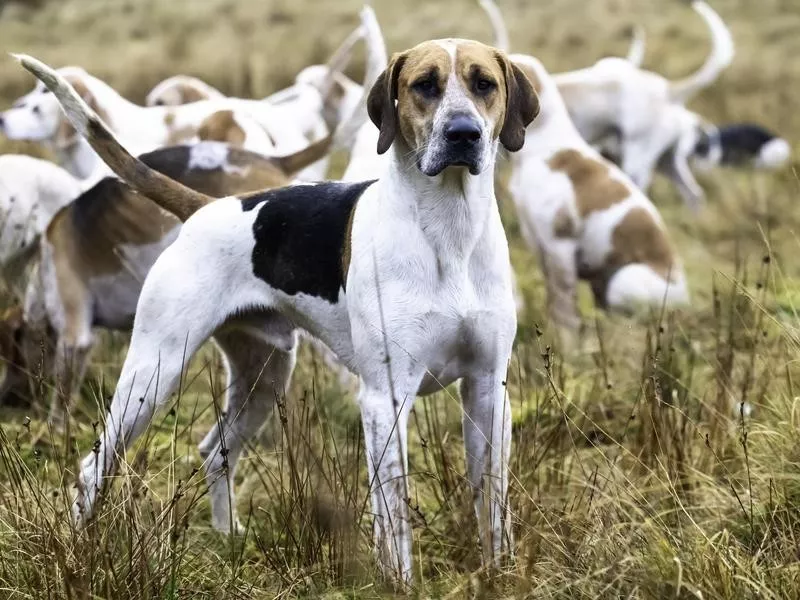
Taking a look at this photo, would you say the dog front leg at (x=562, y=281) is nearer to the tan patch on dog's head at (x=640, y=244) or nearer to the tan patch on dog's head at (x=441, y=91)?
the tan patch on dog's head at (x=640, y=244)

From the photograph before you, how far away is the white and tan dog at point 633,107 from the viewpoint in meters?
10.6

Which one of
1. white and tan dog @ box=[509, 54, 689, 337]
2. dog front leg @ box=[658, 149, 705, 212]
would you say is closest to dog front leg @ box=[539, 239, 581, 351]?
white and tan dog @ box=[509, 54, 689, 337]

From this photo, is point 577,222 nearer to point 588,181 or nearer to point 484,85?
point 588,181

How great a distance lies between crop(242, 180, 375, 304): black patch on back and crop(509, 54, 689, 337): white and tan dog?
11.5ft

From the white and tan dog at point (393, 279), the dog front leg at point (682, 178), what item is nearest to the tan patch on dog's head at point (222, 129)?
the white and tan dog at point (393, 279)

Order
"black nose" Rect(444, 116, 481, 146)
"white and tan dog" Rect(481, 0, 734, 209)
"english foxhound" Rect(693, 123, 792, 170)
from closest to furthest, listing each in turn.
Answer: "black nose" Rect(444, 116, 481, 146), "white and tan dog" Rect(481, 0, 734, 209), "english foxhound" Rect(693, 123, 792, 170)

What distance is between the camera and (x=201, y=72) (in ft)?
60.8

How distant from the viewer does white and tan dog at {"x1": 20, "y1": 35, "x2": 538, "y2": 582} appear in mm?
3754

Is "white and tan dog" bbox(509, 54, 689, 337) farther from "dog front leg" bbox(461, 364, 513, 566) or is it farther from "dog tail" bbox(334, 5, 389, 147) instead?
"dog front leg" bbox(461, 364, 513, 566)

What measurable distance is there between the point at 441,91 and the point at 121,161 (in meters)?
1.31

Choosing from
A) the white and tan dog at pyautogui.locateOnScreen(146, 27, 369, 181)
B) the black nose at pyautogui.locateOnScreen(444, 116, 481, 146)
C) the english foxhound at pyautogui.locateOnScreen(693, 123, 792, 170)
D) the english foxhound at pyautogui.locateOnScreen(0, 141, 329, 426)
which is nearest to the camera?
the black nose at pyautogui.locateOnScreen(444, 116, 481, 146)

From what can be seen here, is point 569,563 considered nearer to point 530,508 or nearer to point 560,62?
point 530,508

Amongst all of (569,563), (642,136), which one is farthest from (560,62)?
(569,563)

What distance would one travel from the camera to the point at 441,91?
374 cm
